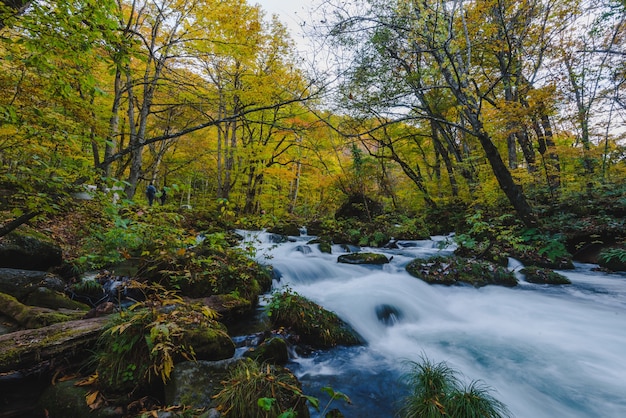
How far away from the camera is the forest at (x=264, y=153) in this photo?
2656 mm

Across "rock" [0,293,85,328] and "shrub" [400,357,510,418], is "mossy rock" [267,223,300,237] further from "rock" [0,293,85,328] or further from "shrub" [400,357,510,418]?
"shrub" [400,357,510,418]

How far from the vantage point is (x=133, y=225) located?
3.80 m

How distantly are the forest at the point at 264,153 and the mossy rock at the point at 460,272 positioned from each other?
0.05 meters

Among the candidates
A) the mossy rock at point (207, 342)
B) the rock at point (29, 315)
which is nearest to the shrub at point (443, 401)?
the mossy rock at point (207, 342)

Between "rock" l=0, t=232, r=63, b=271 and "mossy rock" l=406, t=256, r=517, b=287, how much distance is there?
843cm

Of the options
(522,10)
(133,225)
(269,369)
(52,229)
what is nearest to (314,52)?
(133,225)

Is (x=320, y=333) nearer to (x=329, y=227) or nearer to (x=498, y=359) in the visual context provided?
(x=498, y=359)

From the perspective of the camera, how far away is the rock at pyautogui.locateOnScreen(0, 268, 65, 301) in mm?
4199

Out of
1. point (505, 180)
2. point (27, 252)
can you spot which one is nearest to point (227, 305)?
point (27, 252)

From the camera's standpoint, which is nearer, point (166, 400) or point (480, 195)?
point (166, 400)

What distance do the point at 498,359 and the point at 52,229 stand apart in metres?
10.8

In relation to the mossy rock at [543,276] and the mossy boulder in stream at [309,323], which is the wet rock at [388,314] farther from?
the mossy rock at [543,276]

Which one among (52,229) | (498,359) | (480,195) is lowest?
(498,359)

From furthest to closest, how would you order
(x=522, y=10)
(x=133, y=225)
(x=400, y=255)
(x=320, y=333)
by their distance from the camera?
A: 1. (x=400, y=255)
2. (x=522, y=10)
3. (x=320, y=333)
4. (x=133, y=225)
